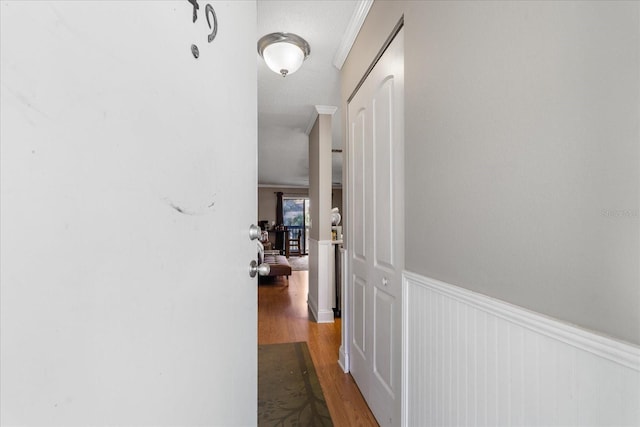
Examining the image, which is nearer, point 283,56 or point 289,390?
point 289,390

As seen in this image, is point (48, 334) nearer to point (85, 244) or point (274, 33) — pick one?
point (85, 244)

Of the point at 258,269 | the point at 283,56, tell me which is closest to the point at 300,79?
the point at 283,56

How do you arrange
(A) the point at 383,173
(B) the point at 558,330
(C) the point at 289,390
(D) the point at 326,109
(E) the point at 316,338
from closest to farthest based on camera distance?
(B) the point at 558,330
(A) the point at 383,173
(C) the point at 289,390
(E) the point at 316,338
(D) the point at 326,109

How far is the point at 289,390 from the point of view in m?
1.87

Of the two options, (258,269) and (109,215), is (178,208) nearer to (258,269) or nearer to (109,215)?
(109,215)

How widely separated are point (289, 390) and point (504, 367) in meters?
1.49

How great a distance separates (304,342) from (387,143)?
1.96m

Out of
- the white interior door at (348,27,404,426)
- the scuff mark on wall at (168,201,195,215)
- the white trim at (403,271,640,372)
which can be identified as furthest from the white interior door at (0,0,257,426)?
the white interior door at (348,27,404,426)

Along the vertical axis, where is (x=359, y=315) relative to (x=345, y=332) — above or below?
above

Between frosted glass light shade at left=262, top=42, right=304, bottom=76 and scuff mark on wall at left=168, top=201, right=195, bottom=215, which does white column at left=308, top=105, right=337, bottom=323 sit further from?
scuff mark on wall at left=168, top=201, right=195, bottom=215

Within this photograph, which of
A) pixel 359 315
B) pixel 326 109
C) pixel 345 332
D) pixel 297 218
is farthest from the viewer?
pixel 297 218

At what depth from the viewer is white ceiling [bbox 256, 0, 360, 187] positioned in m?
1.74

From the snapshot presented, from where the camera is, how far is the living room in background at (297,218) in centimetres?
1018

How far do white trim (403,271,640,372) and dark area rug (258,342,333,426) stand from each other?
1.19 meters
